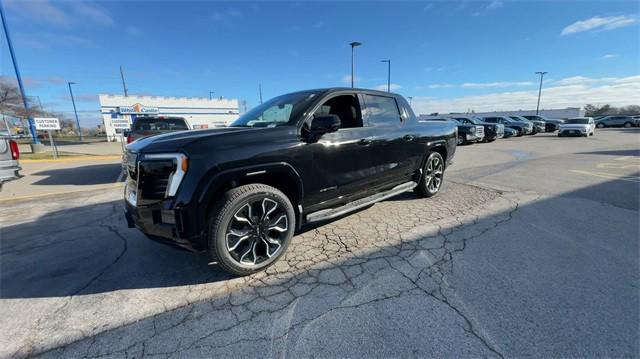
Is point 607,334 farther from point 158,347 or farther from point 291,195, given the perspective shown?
point 158,347

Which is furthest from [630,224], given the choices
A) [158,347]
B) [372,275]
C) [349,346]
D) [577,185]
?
[158,347]

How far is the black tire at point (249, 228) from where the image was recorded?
256 centimetres

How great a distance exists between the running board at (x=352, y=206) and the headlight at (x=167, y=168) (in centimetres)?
145

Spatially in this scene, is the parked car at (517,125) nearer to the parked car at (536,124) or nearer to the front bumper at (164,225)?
the parked car at (536,124)

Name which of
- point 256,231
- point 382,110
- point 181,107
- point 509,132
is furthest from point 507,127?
point 181,107

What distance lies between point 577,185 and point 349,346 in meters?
6.88

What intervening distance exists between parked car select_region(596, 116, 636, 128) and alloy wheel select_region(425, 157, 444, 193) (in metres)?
50.8

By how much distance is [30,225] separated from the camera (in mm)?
4359

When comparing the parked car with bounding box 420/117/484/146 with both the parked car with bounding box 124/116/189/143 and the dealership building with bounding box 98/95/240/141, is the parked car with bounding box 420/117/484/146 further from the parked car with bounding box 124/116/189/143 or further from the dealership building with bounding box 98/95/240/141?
the dealership building with bounding box 98/95/240/141

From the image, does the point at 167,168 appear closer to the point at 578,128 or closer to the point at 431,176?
the point at 431,176

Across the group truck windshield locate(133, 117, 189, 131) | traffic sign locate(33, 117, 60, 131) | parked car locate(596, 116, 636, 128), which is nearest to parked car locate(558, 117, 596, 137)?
parked car locate(596, 116, 636, 128)

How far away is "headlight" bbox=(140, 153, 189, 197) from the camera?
242 centimetres

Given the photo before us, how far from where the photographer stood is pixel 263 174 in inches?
114

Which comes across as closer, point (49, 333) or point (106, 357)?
point (106, 357)
